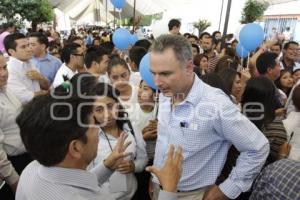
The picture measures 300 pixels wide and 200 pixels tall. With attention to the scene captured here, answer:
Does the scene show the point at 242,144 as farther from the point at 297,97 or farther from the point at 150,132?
the point at 297,97

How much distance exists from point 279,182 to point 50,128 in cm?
99

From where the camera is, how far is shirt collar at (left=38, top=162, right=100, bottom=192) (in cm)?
100

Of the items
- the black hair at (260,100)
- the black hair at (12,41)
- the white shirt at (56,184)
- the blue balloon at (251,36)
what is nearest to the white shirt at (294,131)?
the black hair at (260,100)

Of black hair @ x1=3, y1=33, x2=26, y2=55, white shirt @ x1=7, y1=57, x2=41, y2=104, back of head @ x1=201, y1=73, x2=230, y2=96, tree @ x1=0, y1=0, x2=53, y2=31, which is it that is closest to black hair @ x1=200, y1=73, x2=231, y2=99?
back of head @ x1=201, y1=73, x2=230, y2=96

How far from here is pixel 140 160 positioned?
1940mm

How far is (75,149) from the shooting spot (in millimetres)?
1043

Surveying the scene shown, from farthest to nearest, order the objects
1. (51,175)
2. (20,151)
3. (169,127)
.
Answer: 1. (20,151)
2. (169,127)
3. (51,175)

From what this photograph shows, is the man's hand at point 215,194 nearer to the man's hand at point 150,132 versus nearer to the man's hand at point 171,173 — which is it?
the man's hand at point 171,173

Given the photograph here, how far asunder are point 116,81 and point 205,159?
4.42 ft

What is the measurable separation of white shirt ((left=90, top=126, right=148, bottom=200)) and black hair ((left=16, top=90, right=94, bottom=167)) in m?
0.74

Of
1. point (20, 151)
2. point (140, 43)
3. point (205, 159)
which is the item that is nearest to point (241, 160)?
point (205, 159)

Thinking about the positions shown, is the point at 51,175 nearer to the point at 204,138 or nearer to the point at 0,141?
the point at 204,138

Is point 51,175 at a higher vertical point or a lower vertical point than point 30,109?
lower

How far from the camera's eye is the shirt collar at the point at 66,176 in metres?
1.00
